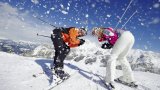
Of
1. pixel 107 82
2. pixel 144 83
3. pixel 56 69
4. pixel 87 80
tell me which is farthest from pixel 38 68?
pixel 144 83

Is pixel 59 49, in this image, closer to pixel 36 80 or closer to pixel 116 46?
pixel 36 80

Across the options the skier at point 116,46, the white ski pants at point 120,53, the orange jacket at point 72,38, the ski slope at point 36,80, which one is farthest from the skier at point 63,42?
the white ski pants at point 120,53

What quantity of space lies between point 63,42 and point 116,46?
90.8 inches

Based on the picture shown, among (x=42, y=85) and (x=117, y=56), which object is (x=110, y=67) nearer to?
(x=117, y=56)

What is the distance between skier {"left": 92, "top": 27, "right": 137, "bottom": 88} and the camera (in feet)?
29.6

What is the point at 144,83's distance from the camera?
11664mm

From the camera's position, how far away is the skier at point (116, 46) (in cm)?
902

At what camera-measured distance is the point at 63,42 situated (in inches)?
396

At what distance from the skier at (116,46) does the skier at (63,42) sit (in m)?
0.84

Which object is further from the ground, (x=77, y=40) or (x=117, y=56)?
(x=77, y=40)

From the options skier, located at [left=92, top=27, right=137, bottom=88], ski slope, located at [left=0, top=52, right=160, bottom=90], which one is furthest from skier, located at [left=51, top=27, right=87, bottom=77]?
skier, located at [left=92, top=27, right=137, bottom=88]

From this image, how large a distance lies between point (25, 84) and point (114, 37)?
4053 mm

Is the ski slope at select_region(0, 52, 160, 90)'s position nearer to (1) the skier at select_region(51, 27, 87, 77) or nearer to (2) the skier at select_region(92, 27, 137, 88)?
(2) the skier at select_region(92, 27, 137, 88)

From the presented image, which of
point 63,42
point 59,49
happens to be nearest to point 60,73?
point 59,49
